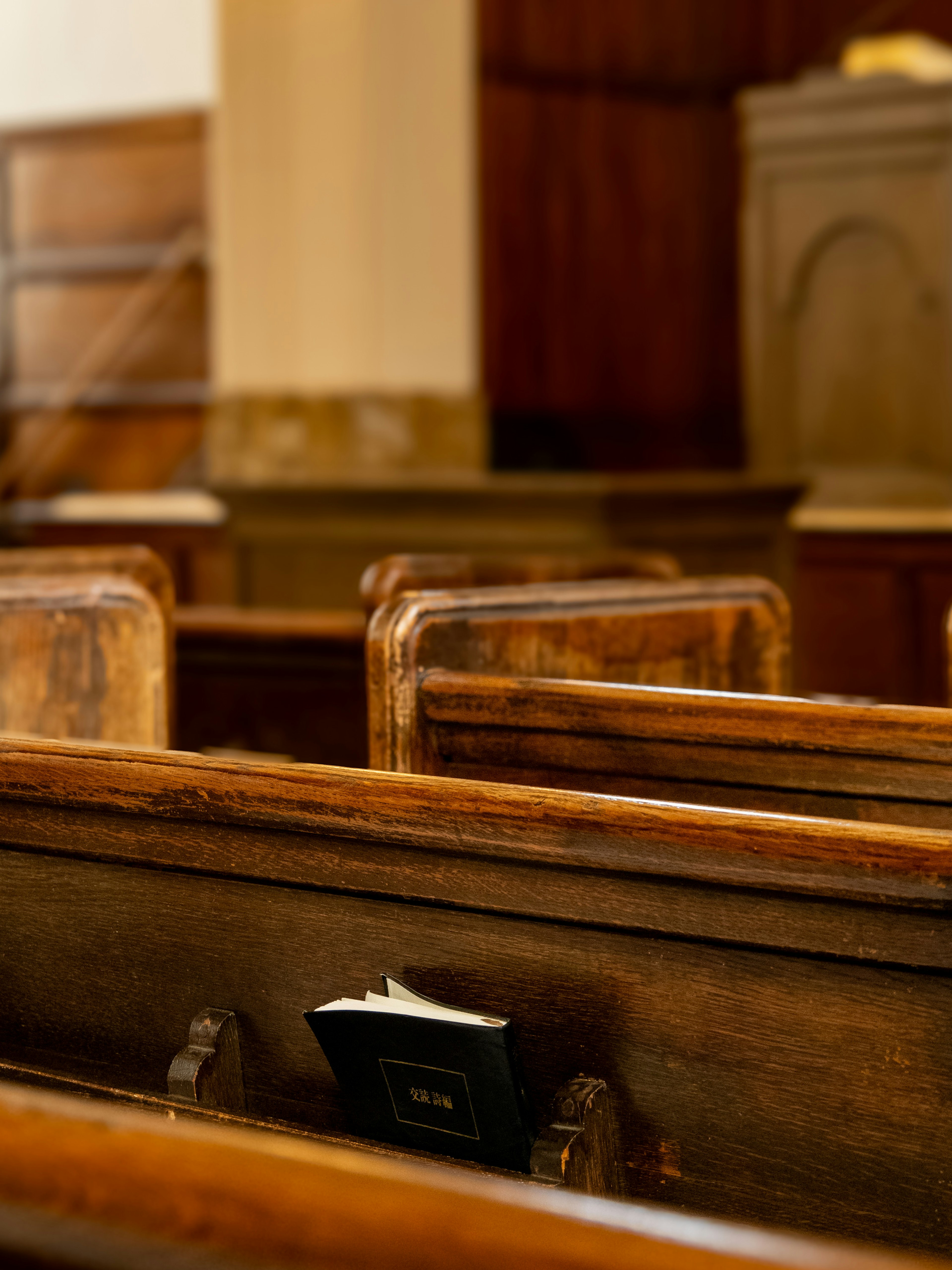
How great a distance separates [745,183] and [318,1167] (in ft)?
18.4

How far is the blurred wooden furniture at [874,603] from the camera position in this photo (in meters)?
4.61

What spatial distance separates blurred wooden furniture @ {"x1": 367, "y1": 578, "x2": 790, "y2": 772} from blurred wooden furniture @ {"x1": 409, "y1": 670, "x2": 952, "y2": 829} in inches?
4.7

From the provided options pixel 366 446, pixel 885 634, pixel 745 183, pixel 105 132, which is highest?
pixel 105 132

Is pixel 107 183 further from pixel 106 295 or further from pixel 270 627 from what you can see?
pixel 270 627

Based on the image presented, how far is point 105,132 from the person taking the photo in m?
7.13

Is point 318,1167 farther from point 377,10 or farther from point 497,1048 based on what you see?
point 377,10

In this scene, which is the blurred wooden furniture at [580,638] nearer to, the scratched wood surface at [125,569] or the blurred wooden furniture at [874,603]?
the scratched wood surface at [125,569]

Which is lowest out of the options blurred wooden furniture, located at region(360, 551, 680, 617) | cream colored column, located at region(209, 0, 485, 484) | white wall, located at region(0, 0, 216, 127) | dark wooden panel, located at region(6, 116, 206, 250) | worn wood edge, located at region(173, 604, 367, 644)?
worn wood edge, located at region(173, 604, 367, 644)

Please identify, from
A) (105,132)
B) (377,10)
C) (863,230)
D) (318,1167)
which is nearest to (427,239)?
(377,10)

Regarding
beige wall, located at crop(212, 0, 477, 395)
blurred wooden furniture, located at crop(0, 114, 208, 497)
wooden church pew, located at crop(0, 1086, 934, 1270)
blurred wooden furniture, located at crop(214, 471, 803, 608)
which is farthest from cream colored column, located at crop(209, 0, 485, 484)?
wooden church pew, located at crop(0, 1086, 934, 1270)

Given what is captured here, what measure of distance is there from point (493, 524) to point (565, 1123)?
3238mm

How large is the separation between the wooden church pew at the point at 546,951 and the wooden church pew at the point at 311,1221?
46 centimetres

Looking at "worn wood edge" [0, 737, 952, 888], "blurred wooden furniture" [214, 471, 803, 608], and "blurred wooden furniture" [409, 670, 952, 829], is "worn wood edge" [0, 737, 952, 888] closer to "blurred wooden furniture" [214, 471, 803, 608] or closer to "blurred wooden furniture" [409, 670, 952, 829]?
"blurred wooden furniture" [409, 670, 952, 829]

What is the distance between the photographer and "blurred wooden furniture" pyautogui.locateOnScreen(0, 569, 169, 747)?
1.85m
